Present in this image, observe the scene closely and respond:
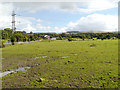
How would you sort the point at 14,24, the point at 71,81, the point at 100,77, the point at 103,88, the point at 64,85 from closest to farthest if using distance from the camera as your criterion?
the point at 103,88, the point at 64,85, the point at 71,81, the point at 100,77, the point at 14,24

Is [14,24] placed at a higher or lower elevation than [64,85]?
higher

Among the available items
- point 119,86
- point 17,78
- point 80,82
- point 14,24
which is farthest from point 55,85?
point 14,24

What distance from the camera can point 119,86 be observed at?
7.82 metres

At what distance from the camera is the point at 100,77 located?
9406mm

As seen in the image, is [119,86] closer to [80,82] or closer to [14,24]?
[80,82]

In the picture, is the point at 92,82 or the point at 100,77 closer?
the point at 92,82

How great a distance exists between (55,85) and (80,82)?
5.94 feet

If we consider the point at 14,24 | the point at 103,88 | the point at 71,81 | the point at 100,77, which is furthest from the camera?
the point at 14,24

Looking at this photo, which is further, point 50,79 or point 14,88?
point 50,79

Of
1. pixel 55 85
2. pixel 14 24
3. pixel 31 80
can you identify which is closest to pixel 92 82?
pixel 55 85

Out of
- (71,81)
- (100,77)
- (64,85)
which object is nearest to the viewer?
(64,85)

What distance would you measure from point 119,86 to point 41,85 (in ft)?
16.8

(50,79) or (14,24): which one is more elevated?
(14,24)

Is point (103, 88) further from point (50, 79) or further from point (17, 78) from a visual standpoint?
point (17, 78)
